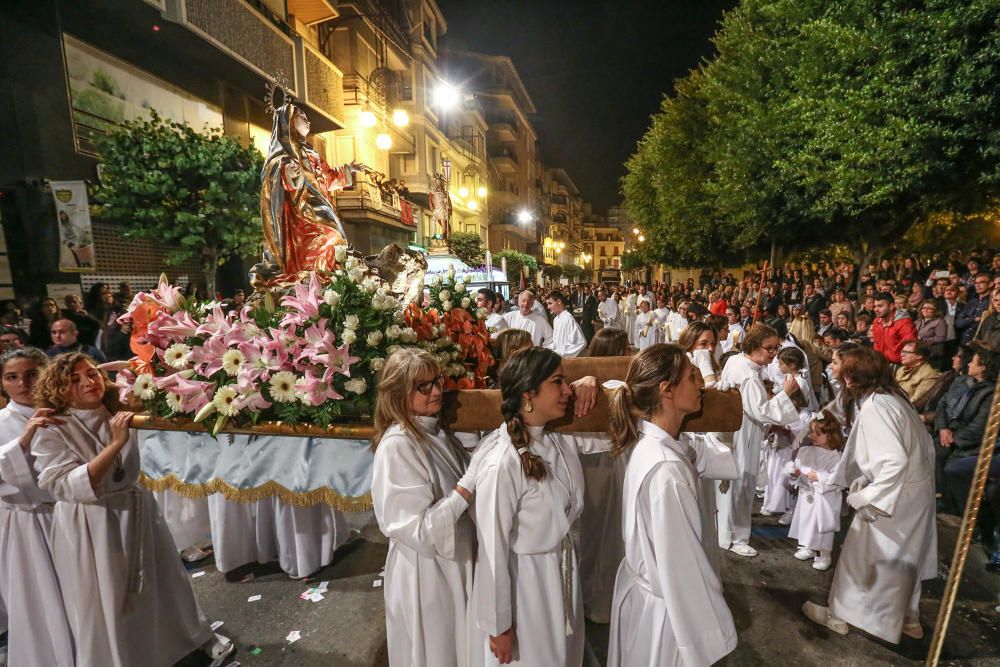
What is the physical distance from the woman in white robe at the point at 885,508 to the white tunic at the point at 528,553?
2.07m

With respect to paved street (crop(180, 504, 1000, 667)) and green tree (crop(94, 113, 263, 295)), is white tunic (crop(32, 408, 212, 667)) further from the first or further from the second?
green tree (crop(94, 113, 263, 295))

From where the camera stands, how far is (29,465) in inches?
109

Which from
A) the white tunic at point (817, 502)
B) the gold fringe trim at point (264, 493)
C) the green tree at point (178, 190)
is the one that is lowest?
the white tunic at point (817, 502)

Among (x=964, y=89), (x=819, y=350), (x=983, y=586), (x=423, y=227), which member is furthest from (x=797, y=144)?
(x=423, y=227)

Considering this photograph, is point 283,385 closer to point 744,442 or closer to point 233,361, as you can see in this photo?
point 233,361

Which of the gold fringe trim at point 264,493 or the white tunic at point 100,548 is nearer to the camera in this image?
the white tunic at point 100,548

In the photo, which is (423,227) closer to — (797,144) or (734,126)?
(734,126)

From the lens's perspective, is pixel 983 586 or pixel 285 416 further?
pixel 983 586

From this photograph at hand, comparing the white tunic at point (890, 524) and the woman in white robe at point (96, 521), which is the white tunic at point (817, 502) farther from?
the woman in white robe at point (96, 521)

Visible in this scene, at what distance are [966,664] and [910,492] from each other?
1.21 meters

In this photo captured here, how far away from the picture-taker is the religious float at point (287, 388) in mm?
2812

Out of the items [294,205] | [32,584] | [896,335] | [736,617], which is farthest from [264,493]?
[896,335]

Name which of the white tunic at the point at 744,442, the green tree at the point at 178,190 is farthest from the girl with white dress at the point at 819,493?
the green tree at the point at 178,190

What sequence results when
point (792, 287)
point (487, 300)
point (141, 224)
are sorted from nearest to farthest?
1. point (487, 300)
2. point (141, 224)
3. point (792, 287)
